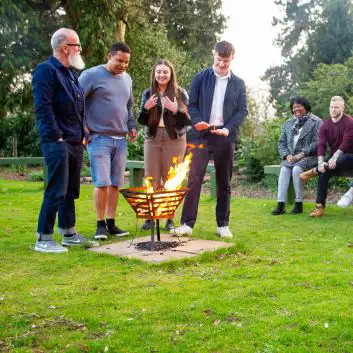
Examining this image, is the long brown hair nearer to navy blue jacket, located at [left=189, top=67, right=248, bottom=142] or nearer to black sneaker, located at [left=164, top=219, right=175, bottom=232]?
navy blue jacket, located at [left=189, top=67, right=248, bottom=142]

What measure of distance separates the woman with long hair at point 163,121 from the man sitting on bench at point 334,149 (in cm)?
217

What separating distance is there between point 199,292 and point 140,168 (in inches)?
232

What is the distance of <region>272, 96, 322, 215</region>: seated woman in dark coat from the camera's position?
24.6 ft

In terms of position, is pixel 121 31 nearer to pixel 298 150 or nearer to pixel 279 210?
pixel 298 150

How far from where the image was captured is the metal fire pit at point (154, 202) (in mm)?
4879

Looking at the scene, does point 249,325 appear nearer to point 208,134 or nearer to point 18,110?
point 208,134

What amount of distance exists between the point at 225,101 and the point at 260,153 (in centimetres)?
542

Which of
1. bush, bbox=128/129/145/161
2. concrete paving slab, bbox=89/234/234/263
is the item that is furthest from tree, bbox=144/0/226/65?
concrete paving slab, bbox=89/234/234/263

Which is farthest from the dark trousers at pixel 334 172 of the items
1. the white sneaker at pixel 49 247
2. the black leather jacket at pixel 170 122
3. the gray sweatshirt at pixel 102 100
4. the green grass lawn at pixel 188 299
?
the white sneaker at pixel 49 247

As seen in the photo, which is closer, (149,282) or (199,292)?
(199,292)

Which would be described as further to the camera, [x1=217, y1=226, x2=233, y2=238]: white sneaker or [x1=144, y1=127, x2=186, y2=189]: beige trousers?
[x1=144, y1=127, x2=186, y2=189]: beige trousers

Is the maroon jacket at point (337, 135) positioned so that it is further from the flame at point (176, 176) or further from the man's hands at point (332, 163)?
the flame at point (176, 176)

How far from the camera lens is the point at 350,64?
11445 millimetres

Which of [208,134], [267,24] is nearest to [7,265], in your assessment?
[208,134]
